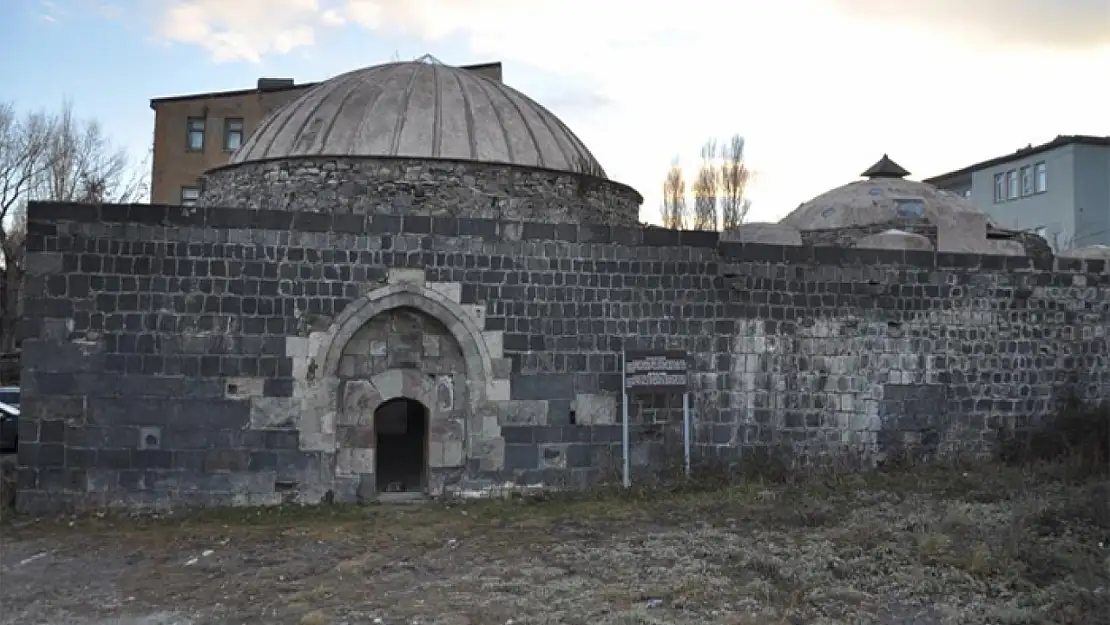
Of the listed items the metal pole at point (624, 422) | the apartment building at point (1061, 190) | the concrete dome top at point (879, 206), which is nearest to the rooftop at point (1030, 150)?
the apartment building at point (1061, 190)

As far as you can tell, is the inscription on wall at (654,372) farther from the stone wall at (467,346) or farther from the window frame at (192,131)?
the window frame at (192,131)

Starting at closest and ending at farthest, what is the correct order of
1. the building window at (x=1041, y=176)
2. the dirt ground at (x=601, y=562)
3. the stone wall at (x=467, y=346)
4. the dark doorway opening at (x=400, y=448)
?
the dirt ground at (x=601, y=562) < the stone wall at (x=467, y=346) < the dark doorway opening at (x=400, y=448) < the building window at (x=1041, y=176)

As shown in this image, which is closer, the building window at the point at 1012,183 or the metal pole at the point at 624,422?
the metal pole at the point at 624,422

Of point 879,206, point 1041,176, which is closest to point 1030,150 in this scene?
point 1041,176

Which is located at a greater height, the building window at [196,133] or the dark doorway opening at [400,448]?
the building window at [196,133]

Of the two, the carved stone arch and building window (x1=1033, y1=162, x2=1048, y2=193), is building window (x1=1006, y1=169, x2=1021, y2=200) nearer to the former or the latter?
building window (x1=1033, y1=162, x2=1048, y2=193)

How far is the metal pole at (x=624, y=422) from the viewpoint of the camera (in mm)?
9359

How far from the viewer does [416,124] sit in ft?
38.1

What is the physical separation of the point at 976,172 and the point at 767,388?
87.9ft

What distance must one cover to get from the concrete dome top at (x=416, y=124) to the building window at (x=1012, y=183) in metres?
23.3

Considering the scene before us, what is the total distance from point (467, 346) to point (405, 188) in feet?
8.56

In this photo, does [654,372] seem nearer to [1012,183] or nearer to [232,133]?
[232,133]

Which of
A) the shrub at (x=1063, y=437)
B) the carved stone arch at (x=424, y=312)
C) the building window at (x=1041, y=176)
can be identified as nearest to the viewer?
the carved stone arch at (x=424, y=312)

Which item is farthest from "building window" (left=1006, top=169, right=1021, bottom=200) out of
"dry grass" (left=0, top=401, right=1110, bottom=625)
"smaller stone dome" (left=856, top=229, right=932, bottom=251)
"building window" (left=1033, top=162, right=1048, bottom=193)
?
"dry grass" (left=0, top=401, right=1110, bottom=625)
